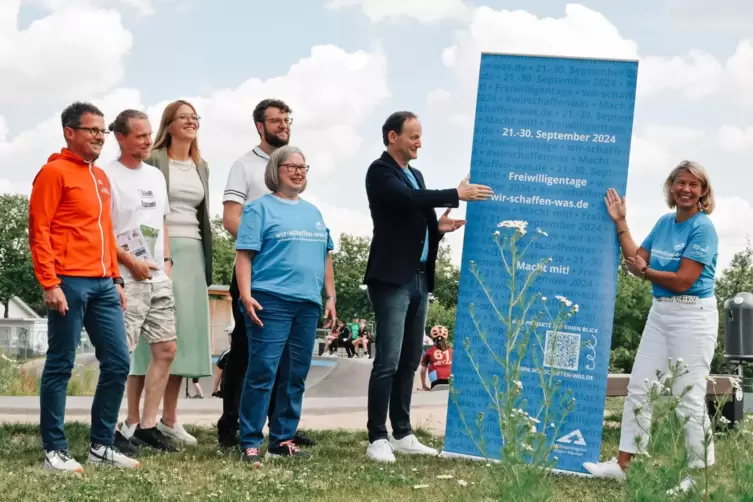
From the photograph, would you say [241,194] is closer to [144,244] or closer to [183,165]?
[183,165]

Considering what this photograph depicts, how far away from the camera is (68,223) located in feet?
17.5

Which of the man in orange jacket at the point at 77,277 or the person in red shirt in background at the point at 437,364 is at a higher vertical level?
the man in orange jacket at the point at 77,277

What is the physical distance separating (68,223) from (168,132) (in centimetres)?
137

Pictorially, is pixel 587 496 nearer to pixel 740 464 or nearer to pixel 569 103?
pixel 740 464

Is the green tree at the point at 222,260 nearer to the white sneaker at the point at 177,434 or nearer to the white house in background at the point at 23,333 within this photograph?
the white house in background at the point at 23,333

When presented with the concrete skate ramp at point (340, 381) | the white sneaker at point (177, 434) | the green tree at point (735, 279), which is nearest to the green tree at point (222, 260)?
the green tree at point (735, 279)

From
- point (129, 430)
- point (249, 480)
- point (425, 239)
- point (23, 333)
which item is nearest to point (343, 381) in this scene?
point (129, 430)

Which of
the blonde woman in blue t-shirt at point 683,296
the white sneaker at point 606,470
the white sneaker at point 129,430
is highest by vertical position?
the blonde woman in blue t-shirt at point 683,296

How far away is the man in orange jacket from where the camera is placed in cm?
525

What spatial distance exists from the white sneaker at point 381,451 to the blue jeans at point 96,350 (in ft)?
5.15

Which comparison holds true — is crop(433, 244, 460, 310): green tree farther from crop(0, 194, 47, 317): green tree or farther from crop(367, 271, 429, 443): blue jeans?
crop(367, 271, 429, 443): blue jeans

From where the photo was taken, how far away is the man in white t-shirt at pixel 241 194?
6434 mm

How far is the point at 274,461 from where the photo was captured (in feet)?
19.0

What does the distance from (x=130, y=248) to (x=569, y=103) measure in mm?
2739
